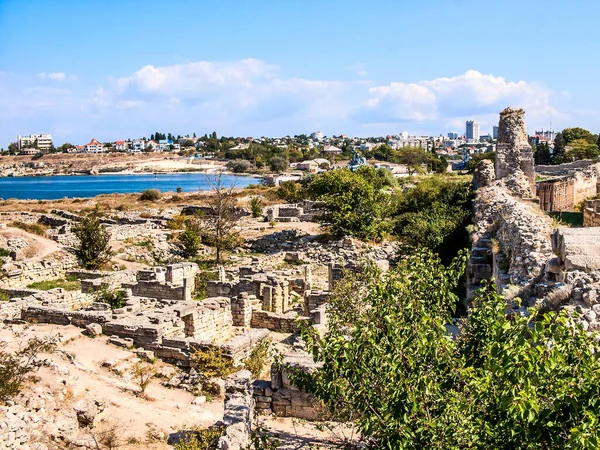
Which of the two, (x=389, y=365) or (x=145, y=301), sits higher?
(x=389, y=365)

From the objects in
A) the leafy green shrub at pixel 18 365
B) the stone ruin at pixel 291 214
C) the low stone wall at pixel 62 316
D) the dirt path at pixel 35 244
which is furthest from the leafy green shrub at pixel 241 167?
the leafy green shrub at pixel 18 365

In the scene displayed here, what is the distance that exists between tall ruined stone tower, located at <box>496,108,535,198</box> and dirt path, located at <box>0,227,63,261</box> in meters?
22.1

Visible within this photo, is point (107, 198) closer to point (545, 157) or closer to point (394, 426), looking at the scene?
point (545, 157)

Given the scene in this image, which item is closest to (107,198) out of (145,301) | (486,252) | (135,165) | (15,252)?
(15,252)

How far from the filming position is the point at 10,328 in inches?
528

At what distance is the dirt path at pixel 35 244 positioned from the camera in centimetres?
2702

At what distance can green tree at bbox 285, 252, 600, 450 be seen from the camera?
12.9 feet

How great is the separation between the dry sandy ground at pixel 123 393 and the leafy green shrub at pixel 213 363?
597 millimetres

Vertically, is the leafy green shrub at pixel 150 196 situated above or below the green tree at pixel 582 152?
below

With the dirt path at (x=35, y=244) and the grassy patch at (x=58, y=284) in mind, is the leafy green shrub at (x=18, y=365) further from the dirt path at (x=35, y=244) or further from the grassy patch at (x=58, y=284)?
the dirt path at (x=35, y=244)

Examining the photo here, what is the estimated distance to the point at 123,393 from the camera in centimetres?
1001

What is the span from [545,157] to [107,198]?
192 feet

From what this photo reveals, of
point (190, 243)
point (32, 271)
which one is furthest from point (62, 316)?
point (190, 243)

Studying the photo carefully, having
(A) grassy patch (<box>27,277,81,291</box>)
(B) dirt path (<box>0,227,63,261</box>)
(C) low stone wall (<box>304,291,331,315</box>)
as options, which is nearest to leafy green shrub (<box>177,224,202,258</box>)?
(B) dirt path (<box>0,227,63,261</box>)
